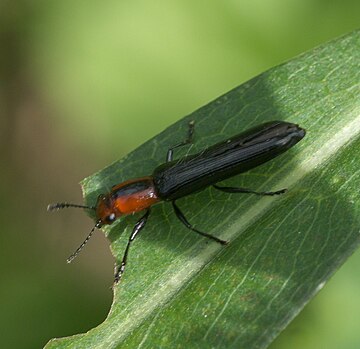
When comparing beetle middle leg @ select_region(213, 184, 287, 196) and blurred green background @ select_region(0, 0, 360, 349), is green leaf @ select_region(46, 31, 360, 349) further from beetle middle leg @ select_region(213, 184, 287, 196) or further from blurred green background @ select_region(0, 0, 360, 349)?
blurred green background @ select_region(0, 0, 360, 349)

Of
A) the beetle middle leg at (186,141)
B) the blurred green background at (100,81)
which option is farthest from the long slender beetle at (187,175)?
the blurred green background at (100,81)

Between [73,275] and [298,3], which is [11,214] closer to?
[73,275]

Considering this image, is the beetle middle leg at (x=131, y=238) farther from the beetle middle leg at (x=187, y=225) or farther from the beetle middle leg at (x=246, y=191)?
the beetle middle leg at (x=246, y=191)

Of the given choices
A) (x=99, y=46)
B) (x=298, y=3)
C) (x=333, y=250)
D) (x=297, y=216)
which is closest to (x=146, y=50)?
(x=99, y=46)

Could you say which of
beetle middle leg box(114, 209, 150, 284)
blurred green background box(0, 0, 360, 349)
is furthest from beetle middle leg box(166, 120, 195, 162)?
blurred green background box(0, 0, 360, 349)

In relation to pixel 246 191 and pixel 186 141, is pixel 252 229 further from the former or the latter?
pixel 186 141

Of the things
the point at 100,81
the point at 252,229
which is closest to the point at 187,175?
the point at 252,229

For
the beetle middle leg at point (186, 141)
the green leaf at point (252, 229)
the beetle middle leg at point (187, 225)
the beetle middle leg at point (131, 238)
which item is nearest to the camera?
A: the green leaf at point (252, 229)
